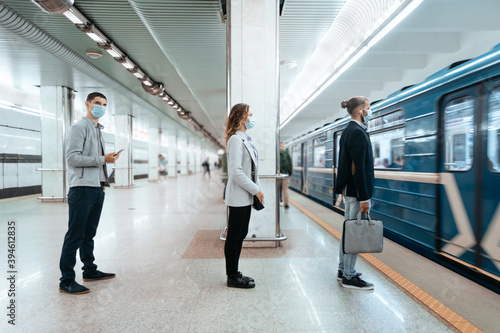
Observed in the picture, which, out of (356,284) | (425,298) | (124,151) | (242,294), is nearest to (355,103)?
(356,284)

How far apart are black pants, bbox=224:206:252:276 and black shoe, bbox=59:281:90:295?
1.43 metres

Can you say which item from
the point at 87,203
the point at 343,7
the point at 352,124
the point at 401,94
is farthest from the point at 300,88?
the point at 87,203

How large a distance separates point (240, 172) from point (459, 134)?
8.63 feet

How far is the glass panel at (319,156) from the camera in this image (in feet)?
27.7

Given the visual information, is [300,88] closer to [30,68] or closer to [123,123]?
[30,68]

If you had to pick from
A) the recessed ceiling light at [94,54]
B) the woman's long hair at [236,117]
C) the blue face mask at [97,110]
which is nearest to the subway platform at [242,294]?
the woman's long hair at [236,117]

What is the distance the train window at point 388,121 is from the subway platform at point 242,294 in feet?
6.38

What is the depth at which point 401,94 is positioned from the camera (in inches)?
177

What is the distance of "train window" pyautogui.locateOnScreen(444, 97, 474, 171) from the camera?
320 cm

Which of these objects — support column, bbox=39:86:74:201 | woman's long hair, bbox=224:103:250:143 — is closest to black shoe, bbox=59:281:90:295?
woman's long hair, bbox=224:103:250:143

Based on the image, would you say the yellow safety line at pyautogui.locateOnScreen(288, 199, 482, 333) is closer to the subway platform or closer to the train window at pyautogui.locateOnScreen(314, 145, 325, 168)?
the subway platform

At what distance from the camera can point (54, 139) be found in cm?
1018

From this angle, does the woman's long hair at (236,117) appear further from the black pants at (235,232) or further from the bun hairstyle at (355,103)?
the bun hairstyle at (355,103)

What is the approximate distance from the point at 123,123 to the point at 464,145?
15513 millimetres
